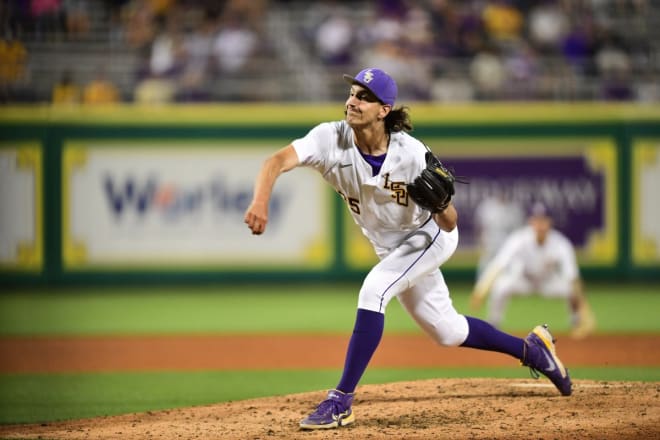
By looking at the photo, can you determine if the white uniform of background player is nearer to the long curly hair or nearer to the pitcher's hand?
the long curly hair

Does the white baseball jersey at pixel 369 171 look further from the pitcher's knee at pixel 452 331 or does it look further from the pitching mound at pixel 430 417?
the pitching mound at pixel 430 417

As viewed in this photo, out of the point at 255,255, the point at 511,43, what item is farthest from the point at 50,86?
the point at 511,43

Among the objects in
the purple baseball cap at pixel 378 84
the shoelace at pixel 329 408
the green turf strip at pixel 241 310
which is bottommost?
the green turf strip at pixel 241 310

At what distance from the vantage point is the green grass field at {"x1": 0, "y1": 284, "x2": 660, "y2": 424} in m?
7.56

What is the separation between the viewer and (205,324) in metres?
12.0

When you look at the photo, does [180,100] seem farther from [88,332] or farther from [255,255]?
[88,332]

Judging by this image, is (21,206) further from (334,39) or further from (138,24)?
(334,39)

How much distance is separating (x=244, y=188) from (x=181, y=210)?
104 centimetres

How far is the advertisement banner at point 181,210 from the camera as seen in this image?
15086mm

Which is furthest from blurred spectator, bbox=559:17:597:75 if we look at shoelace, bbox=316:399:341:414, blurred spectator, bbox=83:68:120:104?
shoelace, bbox=316:399:341:414

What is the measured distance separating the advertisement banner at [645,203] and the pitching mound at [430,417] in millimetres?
8645

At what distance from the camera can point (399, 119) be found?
6121 mm

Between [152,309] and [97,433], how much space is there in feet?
25.2

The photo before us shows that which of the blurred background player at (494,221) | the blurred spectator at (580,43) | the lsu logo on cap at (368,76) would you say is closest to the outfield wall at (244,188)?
Result: the blurred background player at (494,221)
